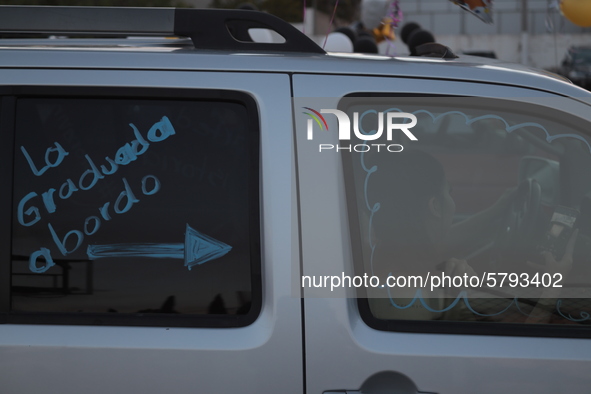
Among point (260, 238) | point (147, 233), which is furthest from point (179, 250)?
point (260, 238)

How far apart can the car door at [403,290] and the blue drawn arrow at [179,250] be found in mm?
218

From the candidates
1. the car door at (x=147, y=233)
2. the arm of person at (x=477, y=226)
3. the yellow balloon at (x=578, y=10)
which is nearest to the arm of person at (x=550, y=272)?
the arm of person at (x=477, y=226)

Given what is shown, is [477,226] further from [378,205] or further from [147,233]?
[147,233]

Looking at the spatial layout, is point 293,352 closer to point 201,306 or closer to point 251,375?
point 251,375

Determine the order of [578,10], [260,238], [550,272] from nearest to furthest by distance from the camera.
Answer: [260,238] < [550,272] < [578,10]

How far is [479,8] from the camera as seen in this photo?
2.45m

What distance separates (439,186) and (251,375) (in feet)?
2.30

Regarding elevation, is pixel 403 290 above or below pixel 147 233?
below

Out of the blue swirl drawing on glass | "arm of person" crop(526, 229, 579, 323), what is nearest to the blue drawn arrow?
the blue swirl drawing on glass

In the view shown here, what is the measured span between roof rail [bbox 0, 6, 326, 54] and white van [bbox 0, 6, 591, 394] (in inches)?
4.6

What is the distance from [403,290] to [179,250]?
1.84 ft

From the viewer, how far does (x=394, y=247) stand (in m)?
1.67

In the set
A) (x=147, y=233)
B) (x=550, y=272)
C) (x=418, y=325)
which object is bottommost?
(x=418, y=325)

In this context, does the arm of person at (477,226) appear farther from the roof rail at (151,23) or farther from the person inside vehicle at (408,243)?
the roof rail at (151,23)
